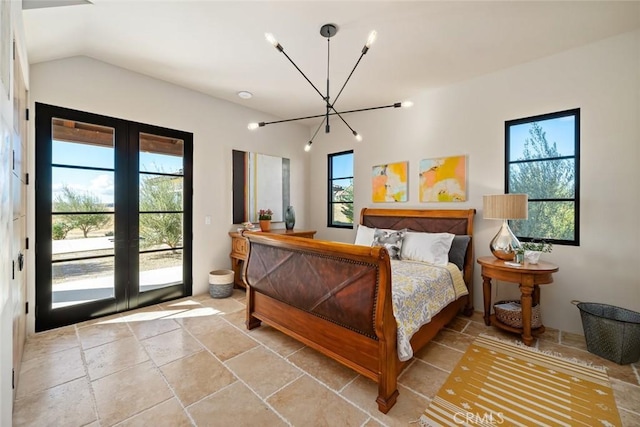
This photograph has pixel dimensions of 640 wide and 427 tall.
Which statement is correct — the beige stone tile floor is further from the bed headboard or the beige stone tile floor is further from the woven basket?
the bed headboard

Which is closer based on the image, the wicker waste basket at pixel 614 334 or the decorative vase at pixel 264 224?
the wicker waste basket at pixel 614 334

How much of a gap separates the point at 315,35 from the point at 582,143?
2.83 meters

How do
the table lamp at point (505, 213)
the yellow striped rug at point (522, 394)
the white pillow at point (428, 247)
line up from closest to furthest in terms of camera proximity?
1. the yellow striped rug at point (522, 394)
2. the table lamp at point (505, 213)
3. the white pillow at point (428, 247)

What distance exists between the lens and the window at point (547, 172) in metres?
2.79

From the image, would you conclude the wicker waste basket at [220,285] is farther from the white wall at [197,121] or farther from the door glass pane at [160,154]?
the door glass pane at [160,154]

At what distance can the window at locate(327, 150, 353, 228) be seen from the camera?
4758 mm

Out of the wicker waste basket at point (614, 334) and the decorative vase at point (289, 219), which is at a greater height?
the decorative vase at point (289, 219)

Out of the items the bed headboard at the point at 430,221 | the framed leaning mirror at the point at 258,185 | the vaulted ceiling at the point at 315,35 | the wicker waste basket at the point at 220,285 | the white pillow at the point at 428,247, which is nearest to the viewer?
the vaulted ceiling at the point at 315,35

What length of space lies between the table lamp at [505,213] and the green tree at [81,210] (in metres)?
4.24

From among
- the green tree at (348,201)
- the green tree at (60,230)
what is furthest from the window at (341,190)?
the green tree at (60,230)

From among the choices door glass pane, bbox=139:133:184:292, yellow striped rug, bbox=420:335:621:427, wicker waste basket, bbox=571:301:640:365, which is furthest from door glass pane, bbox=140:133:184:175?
wicker waste basket, bbox=571:301:640:365

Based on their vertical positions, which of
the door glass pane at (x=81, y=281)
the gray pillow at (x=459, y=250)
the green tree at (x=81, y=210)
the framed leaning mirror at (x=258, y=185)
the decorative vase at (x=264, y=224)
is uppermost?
the framed leaning mirror at (x=258, y=185)

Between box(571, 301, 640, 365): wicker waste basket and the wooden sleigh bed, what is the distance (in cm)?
107

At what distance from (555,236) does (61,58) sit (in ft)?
18.1
